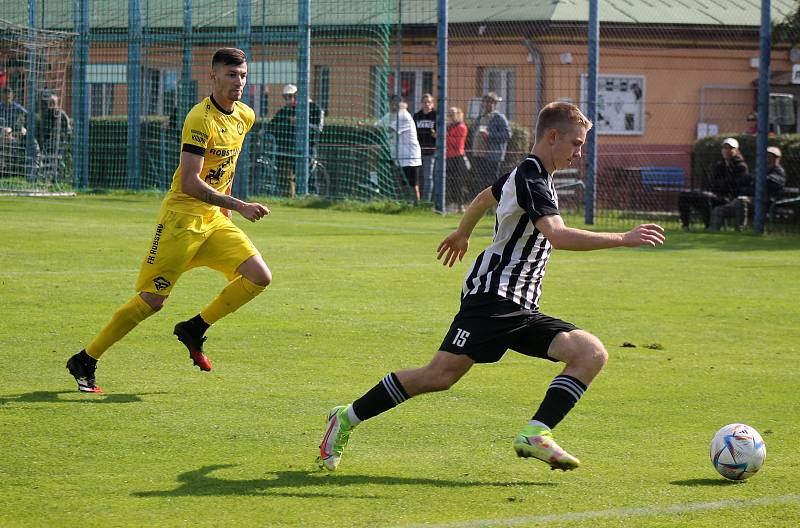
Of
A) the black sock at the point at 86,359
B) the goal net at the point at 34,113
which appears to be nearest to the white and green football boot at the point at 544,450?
the black sock at the point at 86,359

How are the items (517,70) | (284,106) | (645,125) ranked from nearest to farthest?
1. (284,106)
2. (517,70)
3. (645,125)

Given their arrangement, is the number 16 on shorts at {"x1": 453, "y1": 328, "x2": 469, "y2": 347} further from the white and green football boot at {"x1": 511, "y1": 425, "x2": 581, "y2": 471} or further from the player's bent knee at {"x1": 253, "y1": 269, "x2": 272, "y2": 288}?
the player's bent knee at {"x1": 253, "y1": 269, "x2": 272, "y2": 288}

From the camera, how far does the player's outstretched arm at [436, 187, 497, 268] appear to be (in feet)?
21.5

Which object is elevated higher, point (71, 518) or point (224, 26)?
point (224, 26)

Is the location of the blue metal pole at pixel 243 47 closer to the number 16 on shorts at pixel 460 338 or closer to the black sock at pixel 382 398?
the black sock at pixel 382 398

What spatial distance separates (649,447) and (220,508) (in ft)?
7.61

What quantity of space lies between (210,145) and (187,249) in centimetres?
67

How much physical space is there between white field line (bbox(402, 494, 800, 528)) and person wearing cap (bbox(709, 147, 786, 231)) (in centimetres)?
1571

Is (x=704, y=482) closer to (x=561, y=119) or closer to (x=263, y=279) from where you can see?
(x=561, y=119)

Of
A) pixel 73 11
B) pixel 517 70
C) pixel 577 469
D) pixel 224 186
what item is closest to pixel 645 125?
pixel 517 70

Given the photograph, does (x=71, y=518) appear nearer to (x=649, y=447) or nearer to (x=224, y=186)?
(x=649, y=447)

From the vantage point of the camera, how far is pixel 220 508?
17.6 ft

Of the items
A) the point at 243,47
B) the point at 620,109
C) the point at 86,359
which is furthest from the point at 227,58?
the point at 620,109

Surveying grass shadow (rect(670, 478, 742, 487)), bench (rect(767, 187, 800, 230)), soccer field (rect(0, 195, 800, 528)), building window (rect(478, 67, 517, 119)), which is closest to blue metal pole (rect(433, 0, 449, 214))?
building window (rect(478, 67, 517, 119))
